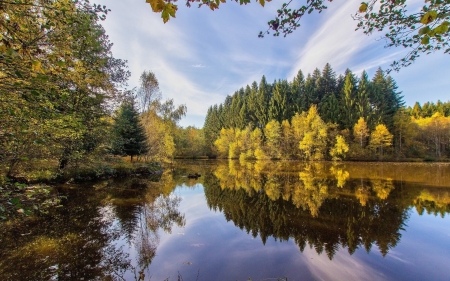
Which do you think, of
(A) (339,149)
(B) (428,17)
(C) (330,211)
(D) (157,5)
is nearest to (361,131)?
(A) (339,149)

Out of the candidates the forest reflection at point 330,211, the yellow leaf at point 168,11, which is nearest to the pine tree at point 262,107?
the forest reflection at point 330,211

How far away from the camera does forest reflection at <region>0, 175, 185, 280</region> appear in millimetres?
4762

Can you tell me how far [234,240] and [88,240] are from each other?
437 cm

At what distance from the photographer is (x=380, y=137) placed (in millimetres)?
38438

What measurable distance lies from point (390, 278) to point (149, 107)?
2904 centimetres

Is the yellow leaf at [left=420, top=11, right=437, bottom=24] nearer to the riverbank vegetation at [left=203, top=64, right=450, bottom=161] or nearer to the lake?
the lake

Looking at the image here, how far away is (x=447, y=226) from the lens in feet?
25.9

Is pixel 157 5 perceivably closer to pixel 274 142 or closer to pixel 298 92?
pixel 274 142

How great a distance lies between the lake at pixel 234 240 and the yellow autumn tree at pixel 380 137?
3155 centimetres

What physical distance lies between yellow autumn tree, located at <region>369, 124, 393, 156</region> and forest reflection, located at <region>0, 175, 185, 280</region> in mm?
40953

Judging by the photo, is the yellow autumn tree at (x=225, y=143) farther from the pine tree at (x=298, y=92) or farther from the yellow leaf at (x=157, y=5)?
the yellow leaf at (x=157, y=5)

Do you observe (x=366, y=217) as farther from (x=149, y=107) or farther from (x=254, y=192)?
(x=149, y=107)

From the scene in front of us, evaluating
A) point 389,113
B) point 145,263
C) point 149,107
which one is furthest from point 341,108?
point 145,263

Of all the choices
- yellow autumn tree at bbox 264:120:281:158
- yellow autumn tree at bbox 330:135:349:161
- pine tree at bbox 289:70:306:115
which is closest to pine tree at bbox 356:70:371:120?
yellow autumn tree at bbox 330:135:349:161
